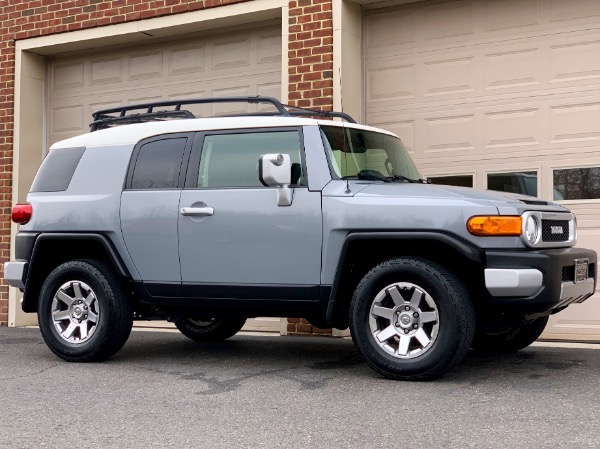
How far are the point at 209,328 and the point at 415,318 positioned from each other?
3.25 meters

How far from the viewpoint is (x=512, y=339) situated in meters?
7.51

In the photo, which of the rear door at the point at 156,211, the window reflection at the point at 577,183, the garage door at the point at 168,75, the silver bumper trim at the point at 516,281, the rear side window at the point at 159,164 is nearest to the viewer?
the silver bumper trim at the point at 516,281

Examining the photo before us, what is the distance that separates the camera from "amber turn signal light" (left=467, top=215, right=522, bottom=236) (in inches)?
228

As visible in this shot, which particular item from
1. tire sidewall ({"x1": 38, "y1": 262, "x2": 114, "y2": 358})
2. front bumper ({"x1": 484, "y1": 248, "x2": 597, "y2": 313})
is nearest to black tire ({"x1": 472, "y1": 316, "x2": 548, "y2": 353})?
front bumper ({"x1": 484, "y1": 248, "x2": 597, "y2": 313})

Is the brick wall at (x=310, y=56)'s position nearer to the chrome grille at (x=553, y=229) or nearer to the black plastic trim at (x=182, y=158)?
the black plastic trim at (x=182, y=158)

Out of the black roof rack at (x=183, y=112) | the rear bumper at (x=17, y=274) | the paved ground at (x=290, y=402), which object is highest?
the black roof rack at (x=183, y=112)

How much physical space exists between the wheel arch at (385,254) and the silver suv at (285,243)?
0.01 meters

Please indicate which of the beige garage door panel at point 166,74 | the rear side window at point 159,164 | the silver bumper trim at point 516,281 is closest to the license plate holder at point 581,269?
the silver bumper trim at point 516,281

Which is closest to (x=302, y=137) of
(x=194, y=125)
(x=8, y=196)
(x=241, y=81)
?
(x=194, y=125)

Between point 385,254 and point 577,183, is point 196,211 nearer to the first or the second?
point 385,254

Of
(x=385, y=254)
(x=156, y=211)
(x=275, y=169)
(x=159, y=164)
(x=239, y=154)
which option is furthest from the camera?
(x=159, y=164)

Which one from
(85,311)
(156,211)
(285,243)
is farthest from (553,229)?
(85,311)

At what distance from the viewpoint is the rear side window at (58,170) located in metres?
7.43

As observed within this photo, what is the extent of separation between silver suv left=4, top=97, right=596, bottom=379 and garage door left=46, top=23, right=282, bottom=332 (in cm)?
315
